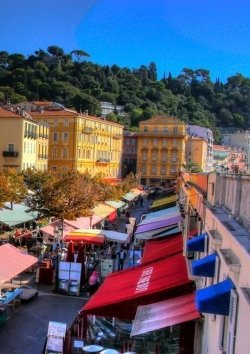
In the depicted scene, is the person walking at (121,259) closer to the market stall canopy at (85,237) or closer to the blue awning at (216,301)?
the market stall canopy at (85,237)

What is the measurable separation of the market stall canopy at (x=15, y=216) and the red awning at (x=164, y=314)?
695 inches

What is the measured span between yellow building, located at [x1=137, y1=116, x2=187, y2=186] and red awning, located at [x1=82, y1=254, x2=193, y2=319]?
275ft

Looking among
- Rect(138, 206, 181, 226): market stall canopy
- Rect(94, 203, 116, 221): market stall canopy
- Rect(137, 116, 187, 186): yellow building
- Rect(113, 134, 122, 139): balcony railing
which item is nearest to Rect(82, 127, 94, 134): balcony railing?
Rect(113, 134, 122, 139): balcony railing

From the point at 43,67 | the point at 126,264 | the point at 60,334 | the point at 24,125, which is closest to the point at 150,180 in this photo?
the point at 24,125

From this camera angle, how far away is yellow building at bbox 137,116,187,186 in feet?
317

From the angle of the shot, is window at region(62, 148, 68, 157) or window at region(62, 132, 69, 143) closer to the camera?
window at region(62, 132, 69, 143)

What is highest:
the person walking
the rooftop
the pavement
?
the rooftop

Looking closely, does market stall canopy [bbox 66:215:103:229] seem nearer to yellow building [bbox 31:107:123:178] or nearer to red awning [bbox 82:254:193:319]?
red awning [bbox 82:254:193:319]

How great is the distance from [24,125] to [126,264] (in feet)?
139

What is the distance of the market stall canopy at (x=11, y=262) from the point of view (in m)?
14.8

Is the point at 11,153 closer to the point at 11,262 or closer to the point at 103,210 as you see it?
the point at 103,210

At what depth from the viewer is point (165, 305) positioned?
31.5ft

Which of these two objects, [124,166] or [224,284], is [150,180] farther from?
[224,284]

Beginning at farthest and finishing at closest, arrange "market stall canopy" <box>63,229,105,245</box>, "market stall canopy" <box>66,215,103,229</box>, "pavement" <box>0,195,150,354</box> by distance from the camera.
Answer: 1. "market stall canopy" <box>66,215,103,229</box>
2. "market stall canopy" <box>63,229,105,245</box>
3. "pavement" <box>0,195,150,354</box>
